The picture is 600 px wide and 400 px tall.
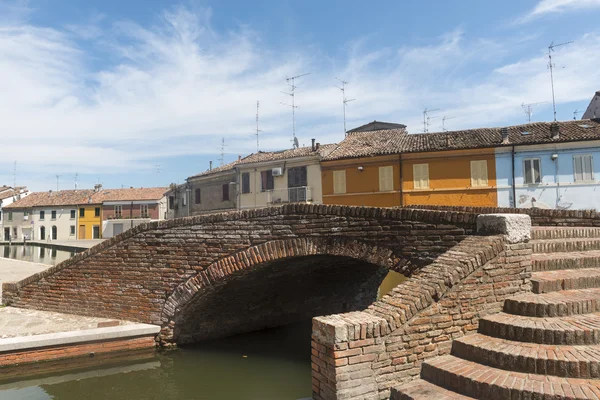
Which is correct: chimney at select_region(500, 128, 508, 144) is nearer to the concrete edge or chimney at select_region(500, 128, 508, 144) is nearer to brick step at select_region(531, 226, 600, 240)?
brick step at select_region(531, 226, 600, 240)

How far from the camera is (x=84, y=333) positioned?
27.9 feet

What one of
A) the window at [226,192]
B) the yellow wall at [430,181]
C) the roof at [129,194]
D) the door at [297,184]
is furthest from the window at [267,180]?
the roof at [129,194]

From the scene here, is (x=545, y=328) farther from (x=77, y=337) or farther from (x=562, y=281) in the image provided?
(x=77, y=337)

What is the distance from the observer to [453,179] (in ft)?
69.6

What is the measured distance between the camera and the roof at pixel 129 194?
4809cm

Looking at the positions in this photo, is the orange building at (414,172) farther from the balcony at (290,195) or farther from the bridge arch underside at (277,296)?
the bridge arch underside at (277,296)

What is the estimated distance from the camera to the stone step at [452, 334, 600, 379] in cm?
364

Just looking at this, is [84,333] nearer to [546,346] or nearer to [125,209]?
[546,346]

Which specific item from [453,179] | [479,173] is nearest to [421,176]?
→ [453,179]

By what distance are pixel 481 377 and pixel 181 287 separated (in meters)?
6.55

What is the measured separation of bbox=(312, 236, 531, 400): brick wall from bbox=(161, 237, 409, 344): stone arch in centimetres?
172

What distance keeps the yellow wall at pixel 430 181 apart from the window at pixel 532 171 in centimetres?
143

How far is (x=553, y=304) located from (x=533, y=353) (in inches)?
33.9

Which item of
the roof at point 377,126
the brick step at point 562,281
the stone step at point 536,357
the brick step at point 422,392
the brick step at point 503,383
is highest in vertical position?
the roof at point 377,126
